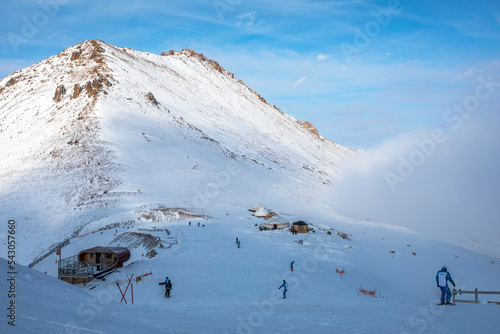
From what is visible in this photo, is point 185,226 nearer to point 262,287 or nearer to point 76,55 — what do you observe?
point 262,287

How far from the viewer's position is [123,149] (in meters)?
74.0

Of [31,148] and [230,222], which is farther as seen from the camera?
[31,148]

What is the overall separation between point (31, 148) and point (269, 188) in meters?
51.0

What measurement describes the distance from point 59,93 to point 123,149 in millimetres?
37403

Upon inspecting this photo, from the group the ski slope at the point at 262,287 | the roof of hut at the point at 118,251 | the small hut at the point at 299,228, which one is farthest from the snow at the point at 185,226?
the small hut at the point at 299,228

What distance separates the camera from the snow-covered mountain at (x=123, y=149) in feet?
185

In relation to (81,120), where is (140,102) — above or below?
Answer: above

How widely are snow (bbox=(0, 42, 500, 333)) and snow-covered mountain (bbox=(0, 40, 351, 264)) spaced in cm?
41

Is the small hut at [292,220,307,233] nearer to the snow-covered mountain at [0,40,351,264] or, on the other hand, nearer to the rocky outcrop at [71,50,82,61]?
the snow-covered mountain at [0,40,351,264]

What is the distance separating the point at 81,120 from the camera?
81.8 m

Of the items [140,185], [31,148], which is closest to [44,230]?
[140,185]

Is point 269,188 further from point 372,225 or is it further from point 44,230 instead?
point 44,230

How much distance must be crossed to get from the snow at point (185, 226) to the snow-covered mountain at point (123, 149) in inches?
16.3

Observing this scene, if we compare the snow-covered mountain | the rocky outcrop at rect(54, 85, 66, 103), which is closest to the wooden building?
the snow-covered mountain
